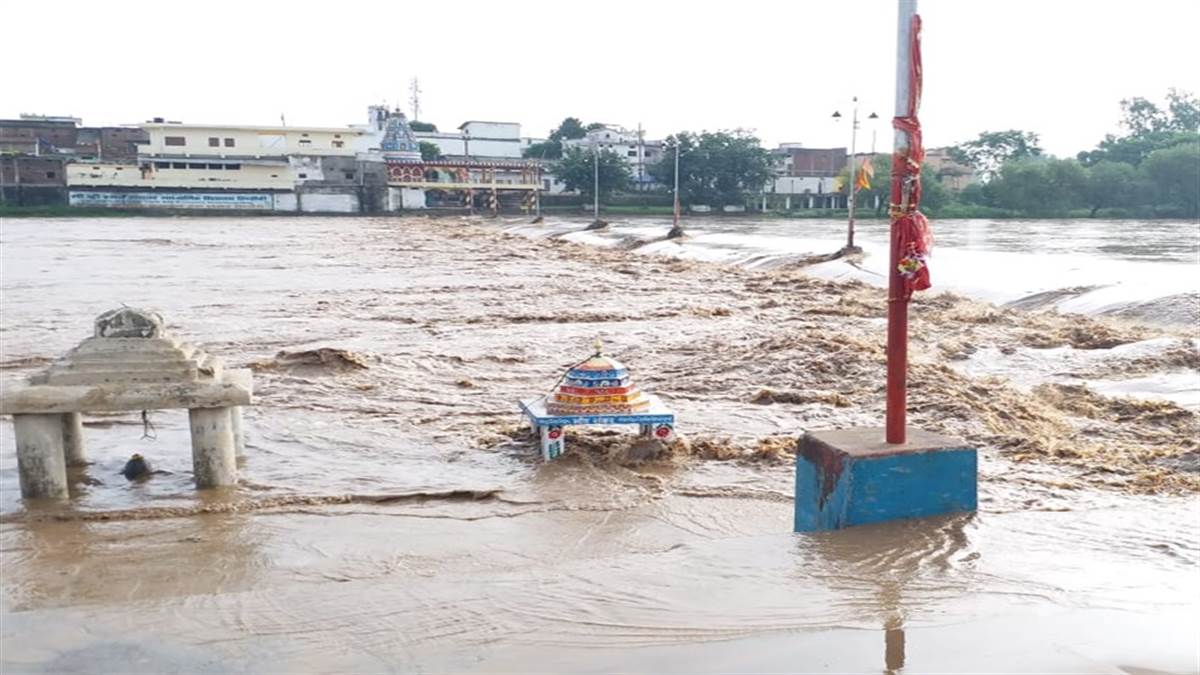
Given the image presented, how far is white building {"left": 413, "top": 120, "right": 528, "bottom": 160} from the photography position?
3381 inches

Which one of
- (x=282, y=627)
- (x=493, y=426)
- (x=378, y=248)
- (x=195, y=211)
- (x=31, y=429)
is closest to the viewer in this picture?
(x=282, y=627)

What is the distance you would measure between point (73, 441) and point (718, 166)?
68983 mm

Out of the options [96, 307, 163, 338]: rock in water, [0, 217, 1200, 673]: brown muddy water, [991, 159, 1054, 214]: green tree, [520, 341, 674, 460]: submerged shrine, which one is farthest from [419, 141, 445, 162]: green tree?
[96, 307, 163, 338]: rock in water

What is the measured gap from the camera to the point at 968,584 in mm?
4488

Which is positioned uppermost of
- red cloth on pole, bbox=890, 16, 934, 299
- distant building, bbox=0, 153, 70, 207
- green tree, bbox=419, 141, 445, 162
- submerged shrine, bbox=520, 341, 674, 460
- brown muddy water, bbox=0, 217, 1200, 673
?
green tree, bbox=419, 141, 445, 162

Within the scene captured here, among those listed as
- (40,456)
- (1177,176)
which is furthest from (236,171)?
(40,456)

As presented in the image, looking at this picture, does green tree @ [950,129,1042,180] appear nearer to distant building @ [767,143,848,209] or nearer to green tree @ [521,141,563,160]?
distant building @ [767,143,848,209]

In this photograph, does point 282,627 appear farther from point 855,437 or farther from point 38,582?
point 855,437

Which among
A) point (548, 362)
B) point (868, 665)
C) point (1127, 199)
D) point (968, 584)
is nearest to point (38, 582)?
point (868, 665)

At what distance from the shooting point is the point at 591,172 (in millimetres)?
74188

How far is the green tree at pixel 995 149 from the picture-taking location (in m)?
82.2

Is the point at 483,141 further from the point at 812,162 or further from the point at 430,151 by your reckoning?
the point at 812,162

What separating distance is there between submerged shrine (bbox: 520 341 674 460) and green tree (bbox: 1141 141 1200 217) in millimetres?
69977

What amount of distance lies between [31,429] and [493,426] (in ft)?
12.0
